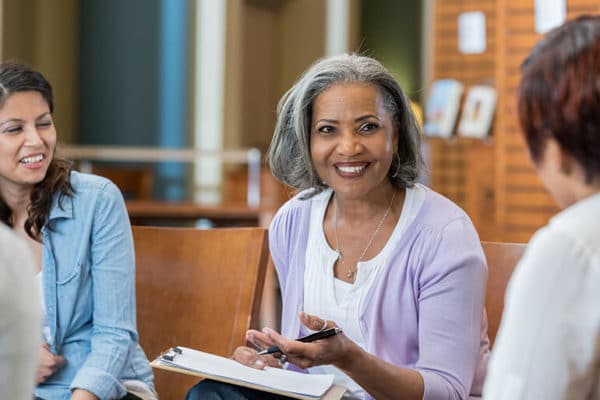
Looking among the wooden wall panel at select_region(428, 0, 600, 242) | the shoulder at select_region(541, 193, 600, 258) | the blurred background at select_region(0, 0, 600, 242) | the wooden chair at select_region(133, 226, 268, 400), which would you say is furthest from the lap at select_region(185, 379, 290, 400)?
the blurred background at select_region(0, 0, 600, 242)

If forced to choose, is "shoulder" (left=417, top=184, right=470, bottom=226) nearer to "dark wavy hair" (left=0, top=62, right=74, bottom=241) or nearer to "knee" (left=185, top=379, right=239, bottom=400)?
"knee" (left=185, top=379, right=239, bottom=400)

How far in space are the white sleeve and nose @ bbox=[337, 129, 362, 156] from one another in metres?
1.11

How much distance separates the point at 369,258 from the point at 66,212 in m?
0.74

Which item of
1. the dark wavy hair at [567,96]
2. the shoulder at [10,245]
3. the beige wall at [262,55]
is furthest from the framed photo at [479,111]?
the shoulder at [10,245]

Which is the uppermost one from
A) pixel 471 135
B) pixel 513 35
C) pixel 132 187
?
pixel 513 35

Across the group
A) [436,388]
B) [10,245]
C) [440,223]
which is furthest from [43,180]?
[10,245]

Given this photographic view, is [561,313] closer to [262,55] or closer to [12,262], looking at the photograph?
[12,262]

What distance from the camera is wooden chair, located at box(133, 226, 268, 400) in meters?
2.41

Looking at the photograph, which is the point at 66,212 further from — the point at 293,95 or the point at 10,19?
the point at 10,19

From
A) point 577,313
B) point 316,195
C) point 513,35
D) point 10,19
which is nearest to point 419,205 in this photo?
point 316,195

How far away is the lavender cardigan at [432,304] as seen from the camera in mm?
1931

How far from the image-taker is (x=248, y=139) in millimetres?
10742

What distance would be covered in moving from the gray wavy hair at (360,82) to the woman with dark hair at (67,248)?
48 cm

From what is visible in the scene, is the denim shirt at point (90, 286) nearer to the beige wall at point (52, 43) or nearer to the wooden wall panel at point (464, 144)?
the wooden wall panel at point (464, 144)
